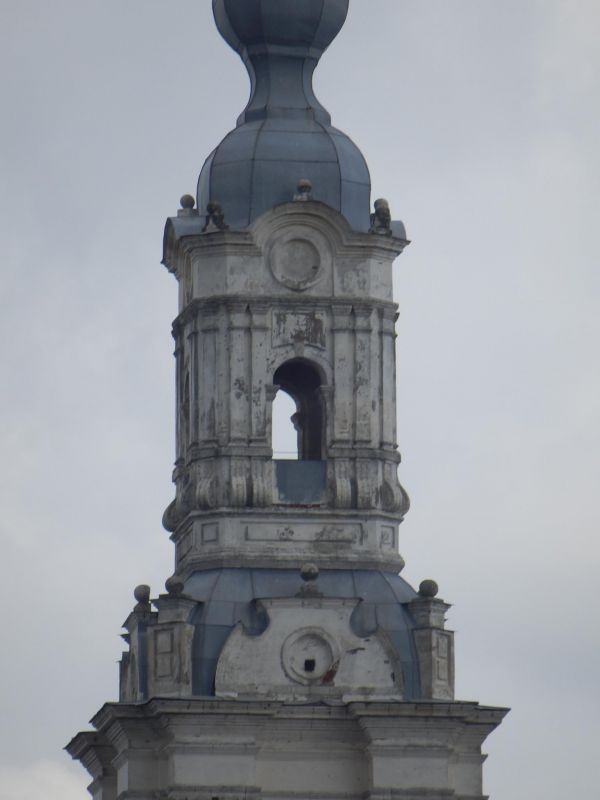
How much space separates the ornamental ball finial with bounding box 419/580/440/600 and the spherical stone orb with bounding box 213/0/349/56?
428 inches

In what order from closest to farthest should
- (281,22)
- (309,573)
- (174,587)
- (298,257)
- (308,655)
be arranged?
1. (174,587)
2. (308,655)
3. (309,573)
4. (298,257)
5. (281,22)

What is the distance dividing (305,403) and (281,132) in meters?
5.23

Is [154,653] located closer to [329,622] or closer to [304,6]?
[329,622]

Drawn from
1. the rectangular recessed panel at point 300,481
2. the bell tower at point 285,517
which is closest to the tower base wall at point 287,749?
the bell tower at point 285,517

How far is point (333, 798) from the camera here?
65.2 meters

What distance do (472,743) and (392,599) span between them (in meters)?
2.98

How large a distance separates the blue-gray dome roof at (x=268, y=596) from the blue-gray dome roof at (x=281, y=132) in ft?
22.0

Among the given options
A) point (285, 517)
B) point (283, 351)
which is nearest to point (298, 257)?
point (283, 351)

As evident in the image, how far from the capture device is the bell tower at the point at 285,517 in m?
65.2

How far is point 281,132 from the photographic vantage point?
228 ft

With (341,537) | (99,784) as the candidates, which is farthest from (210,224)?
(99,784)

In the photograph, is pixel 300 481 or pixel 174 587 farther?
pixel 300 481

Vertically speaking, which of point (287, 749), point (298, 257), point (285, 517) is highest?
point (298, 257)

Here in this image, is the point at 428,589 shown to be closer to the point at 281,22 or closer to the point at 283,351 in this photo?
the point at 283,351
